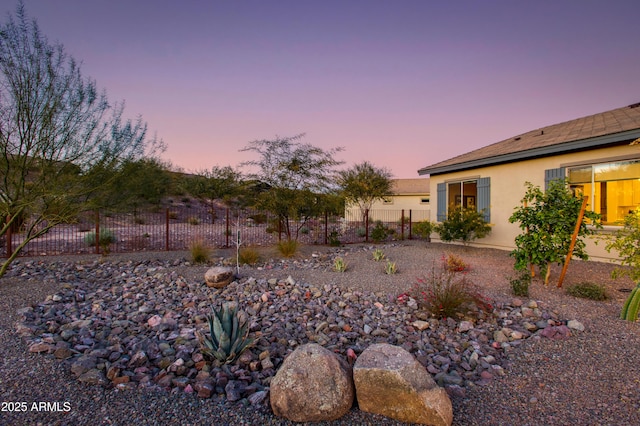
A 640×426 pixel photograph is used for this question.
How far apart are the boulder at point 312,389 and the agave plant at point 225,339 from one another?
0.88m

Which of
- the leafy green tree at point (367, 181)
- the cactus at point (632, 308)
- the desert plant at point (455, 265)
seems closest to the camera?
the cactus at point (632, 308)

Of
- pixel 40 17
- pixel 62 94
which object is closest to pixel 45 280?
pixel 62 94

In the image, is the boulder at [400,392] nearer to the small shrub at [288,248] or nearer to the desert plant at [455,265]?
the desert plant at [455,265]

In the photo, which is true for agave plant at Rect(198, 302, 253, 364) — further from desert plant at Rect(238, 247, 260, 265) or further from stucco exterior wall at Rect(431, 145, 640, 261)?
stucco exterior wall at Rect(431, 145, 640, 261)

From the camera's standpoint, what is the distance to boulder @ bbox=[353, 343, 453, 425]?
210 centimetres

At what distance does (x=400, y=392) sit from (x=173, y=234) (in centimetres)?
1510

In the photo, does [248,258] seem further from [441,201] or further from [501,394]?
[441,201]

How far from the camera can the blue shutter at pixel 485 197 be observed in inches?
410

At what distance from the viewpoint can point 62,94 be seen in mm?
5496

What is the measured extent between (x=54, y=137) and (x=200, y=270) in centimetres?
376

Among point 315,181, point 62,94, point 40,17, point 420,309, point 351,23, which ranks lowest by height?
point 420,309

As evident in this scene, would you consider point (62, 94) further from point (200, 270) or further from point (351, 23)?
point (351, 23)

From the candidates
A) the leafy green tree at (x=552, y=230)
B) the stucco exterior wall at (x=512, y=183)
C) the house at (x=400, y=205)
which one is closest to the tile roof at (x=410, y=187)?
the house at (x=400, y=205)

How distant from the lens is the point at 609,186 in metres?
8.58
